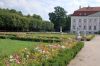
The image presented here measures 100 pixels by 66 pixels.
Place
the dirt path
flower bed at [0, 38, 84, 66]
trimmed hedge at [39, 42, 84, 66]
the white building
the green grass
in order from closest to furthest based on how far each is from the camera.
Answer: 1. flower bed at [0, 38, 84, 66]
2. trimmed hedge at [39, 42, 84, 66]
3. the dirt path
4. the green grass
5. the white building

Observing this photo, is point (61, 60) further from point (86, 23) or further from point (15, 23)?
point (86, 23)

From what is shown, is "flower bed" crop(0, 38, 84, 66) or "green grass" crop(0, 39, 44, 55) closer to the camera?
"flower bed" crop(0, 38, 84, 66)

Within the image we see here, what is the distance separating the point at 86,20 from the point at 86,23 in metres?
1.03

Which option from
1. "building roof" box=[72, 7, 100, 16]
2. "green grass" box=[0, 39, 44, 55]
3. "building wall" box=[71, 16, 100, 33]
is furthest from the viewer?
"building roof" box=[72, 7, 100, 16]

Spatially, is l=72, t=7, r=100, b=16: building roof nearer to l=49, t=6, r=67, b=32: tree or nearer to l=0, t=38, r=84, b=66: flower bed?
l=49, t=6, r=67, b=32: tree

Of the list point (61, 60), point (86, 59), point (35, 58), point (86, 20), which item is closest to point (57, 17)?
point (86, 20)

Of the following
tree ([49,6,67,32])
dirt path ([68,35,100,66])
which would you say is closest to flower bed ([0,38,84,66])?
dirt path ([68,35,100,66])

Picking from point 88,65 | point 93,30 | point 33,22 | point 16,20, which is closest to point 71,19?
point 93,30

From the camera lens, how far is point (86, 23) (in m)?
83.9

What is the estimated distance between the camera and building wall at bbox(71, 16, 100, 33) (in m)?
83.1

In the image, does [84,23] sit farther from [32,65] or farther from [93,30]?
[32,65]

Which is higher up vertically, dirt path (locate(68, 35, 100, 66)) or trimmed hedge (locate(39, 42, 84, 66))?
trimmed hedge (locate(39, 42, 84, 66))

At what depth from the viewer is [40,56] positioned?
32.2ft

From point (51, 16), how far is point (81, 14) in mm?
8559
